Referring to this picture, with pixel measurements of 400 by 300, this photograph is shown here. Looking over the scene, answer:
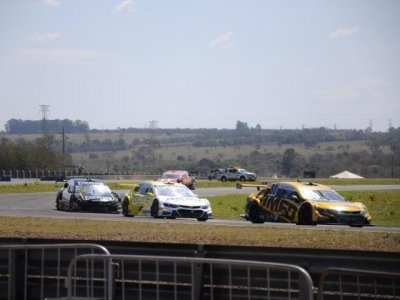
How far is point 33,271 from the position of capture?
11016 mm

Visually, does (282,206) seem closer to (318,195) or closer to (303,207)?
(303,207)

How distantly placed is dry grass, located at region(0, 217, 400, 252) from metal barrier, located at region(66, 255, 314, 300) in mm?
5338

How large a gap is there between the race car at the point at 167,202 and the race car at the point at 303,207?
6.08 feet

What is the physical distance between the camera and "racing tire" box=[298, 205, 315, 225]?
79.8 feet

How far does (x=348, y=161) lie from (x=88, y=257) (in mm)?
143418


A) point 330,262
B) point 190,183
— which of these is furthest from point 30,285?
point 190,183

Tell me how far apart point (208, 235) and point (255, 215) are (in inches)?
332

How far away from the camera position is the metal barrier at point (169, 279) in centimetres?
885

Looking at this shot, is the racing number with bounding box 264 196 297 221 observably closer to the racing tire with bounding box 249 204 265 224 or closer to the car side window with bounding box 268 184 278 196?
the car side window with bounding box 268 184 278 196

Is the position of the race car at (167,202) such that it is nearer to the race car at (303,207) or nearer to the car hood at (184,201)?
the car hood at (184,201)

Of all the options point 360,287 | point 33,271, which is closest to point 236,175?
point 33,271

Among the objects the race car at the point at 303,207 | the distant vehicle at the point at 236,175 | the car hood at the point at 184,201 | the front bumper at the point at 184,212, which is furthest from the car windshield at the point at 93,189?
the distant vehicle at the point at 236,175

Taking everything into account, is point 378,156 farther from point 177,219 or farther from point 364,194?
point 177,219

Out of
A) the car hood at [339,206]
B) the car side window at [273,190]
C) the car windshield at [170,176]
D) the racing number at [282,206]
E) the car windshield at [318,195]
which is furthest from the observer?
the car windshield at [170,176]
